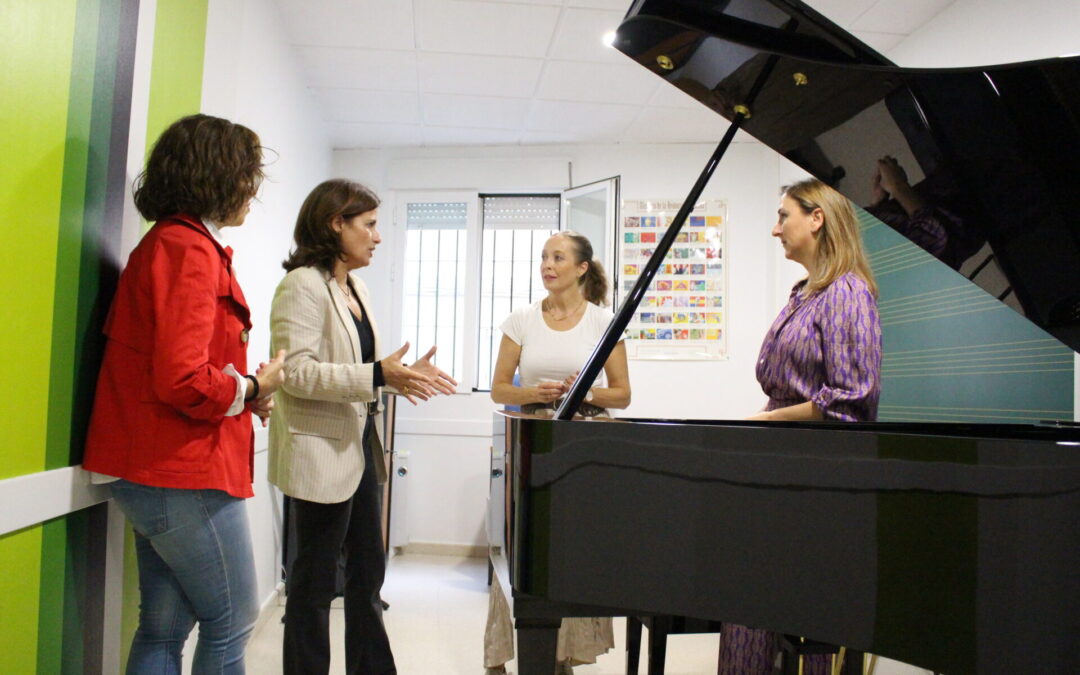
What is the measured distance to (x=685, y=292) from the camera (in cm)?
438

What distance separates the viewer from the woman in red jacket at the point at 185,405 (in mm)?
1229

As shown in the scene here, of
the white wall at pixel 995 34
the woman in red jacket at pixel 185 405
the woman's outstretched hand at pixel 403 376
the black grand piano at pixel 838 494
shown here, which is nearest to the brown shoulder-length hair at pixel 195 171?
the woman in red jacket at pixel 185 405

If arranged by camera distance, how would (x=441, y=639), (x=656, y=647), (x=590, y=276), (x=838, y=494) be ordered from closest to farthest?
(x=838, y=494), (x=656, y=647), (x=590, y=276), (x=441, y=639)

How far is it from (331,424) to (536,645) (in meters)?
0.94

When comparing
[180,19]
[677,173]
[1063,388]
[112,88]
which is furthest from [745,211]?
[112,88]

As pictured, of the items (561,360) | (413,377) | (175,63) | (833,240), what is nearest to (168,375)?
(413,377)

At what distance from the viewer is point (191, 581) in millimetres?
1287

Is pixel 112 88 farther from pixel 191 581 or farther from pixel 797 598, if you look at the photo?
pixel 797 598

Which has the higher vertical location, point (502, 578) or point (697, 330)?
point (697, 330)

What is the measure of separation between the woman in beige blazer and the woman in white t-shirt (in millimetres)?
485

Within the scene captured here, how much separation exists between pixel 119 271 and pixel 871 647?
64.3 inches

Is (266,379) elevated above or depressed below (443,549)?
above

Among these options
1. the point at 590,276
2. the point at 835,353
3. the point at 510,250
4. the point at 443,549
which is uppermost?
the point at 510,250

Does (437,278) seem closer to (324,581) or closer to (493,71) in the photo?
(493,71)
